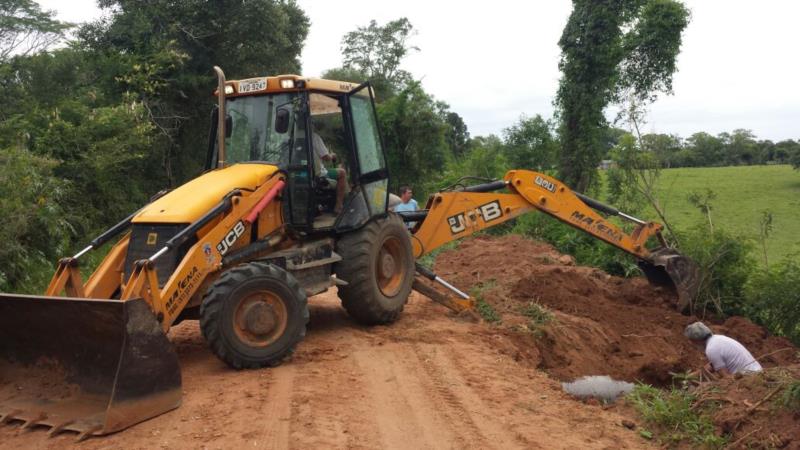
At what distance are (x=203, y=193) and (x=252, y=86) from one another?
1396mm

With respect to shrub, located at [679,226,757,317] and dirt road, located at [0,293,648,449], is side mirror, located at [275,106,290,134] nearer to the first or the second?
dirt road, located at [0,293,648,449]

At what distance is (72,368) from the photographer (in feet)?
17.8

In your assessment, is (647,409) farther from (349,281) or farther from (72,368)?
(72,368)

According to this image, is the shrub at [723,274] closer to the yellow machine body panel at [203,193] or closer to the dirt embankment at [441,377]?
the dirt embankment at [441,377]

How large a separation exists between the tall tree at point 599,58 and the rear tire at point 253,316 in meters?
17.4

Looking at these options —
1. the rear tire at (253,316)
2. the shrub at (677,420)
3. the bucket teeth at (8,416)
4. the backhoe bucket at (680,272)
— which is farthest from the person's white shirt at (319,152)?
the backhoe bucket at (680,272)

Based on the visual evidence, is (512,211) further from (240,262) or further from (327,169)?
(240,262)

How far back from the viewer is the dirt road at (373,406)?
15.6ft

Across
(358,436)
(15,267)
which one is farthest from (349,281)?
(15,267)

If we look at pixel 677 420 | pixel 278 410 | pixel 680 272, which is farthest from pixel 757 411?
pixel 680 272

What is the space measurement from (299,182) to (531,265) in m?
5.89

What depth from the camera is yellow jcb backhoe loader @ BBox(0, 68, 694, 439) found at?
5156 millimetres

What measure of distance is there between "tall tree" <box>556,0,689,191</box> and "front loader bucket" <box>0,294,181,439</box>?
18.8 metres

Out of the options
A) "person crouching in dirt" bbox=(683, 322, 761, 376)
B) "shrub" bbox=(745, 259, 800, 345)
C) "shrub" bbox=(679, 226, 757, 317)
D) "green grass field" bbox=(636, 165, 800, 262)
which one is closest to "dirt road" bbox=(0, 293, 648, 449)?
"person crouching in dirt" bbox=(683, 322, 761, 376)
